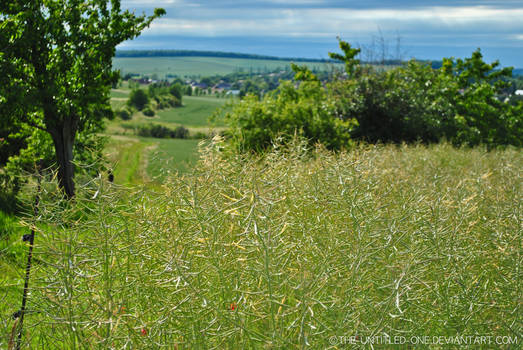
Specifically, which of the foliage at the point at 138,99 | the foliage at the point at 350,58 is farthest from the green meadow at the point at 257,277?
the foliage at the point at 138,99

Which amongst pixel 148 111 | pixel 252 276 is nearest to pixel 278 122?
pixel 252 276

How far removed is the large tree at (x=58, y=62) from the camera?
7523mm

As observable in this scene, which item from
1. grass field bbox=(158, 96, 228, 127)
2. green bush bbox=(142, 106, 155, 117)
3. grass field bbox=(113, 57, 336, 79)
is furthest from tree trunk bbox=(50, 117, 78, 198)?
grass field bbox=(113, 57, 336, 79)

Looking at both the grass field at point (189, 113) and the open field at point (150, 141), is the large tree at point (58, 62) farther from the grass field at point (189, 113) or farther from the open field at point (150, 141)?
the grass field at point (189, 113)

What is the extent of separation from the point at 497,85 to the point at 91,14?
1772 centimetres

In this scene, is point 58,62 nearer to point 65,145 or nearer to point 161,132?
point 65,145

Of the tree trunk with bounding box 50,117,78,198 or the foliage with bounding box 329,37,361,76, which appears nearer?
the tree trunk with bounding box 50,117,78,198

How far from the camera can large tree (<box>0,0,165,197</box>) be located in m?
7.52

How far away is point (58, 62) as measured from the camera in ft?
26.0

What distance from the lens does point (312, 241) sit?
2.61m

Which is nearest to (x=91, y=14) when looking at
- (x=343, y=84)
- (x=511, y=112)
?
(x=343, y=84)

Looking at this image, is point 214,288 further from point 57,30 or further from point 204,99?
point 204,99

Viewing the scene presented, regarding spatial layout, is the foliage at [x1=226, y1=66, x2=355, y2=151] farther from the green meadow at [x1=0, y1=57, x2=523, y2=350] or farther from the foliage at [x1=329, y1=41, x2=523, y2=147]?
the green meadow at [x1=0, y1=57, x2=523, y2=350]

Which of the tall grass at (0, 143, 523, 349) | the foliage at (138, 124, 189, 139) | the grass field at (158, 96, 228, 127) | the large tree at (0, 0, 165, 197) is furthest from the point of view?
the grass field at (158, 96, 228, 127)
